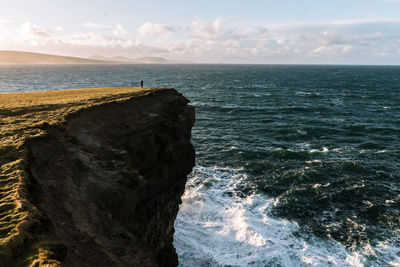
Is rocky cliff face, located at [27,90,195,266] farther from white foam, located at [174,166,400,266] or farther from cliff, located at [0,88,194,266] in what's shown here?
white foam, located at [174,166,400,266]

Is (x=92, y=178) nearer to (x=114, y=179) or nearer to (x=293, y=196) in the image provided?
(x=114, y=179)

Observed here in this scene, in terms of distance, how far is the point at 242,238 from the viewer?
24.1 m

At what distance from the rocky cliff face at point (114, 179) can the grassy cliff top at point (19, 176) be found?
0.52 m

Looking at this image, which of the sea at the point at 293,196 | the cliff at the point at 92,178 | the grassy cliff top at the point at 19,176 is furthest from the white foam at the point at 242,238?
the grassy cliff top at the point at 19,176

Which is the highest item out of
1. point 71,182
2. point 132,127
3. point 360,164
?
point 132,127

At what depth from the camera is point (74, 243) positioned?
1027 centimetres

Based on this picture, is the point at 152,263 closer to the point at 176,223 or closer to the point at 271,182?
the point at 176,223

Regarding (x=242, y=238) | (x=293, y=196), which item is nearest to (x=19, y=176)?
(x=242, y=238)

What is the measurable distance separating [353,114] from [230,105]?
3278 cm

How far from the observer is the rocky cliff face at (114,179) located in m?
10.9

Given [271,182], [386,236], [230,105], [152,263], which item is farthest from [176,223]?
[230,105]

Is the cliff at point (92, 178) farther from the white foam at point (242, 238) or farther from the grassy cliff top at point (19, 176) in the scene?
the white foam at point (242, 238)

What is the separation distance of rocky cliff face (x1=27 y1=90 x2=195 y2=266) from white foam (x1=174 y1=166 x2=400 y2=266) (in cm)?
323

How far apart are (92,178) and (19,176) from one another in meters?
3.44
